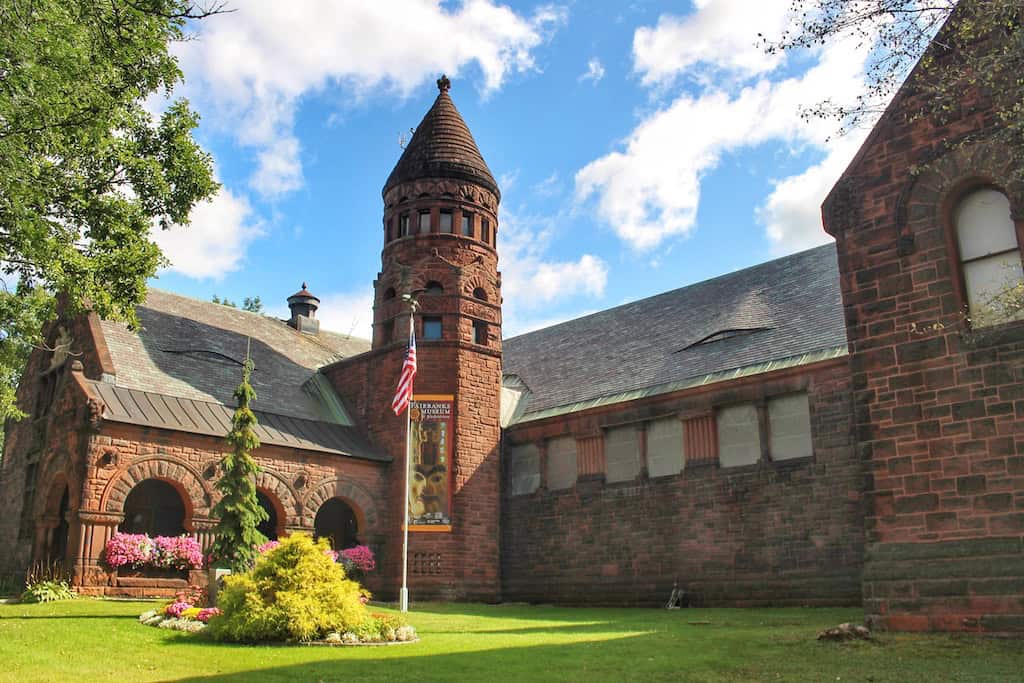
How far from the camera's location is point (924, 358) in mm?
13484

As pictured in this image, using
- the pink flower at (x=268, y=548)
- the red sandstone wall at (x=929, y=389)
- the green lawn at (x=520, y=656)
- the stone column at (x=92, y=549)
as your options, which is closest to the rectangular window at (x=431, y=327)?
the pink flower at (x=268, y=548)

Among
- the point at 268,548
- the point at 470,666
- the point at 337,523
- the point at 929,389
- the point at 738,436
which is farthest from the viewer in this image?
the point at 337,523

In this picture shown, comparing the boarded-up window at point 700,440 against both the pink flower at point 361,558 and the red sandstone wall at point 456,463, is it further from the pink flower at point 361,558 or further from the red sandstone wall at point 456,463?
the pink flower at point 361,558

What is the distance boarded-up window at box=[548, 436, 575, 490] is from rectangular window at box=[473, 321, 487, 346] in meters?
4.21

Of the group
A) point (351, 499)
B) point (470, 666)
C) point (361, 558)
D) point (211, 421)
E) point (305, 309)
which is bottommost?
point (470, 666)

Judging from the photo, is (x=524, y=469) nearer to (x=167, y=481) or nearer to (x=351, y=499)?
(x=351, y=499)

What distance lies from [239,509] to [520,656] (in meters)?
8.18

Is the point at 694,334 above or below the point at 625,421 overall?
above

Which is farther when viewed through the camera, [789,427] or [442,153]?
[442,153]

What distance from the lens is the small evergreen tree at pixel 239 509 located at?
18000 mm

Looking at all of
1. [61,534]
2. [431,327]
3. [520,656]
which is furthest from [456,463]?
[520,656]

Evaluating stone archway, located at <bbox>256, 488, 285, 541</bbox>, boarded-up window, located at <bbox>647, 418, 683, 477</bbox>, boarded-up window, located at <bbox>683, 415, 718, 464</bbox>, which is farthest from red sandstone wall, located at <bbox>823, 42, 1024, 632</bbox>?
stone archway, located at <bbox>256, 488, 285, 541</bbox>

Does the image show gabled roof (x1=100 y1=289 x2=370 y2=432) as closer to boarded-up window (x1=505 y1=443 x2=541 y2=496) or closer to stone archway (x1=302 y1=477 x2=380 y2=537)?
stone archway (x1=302 y1=477 x2=380 y2=537)

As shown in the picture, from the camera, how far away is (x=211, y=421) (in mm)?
25672
